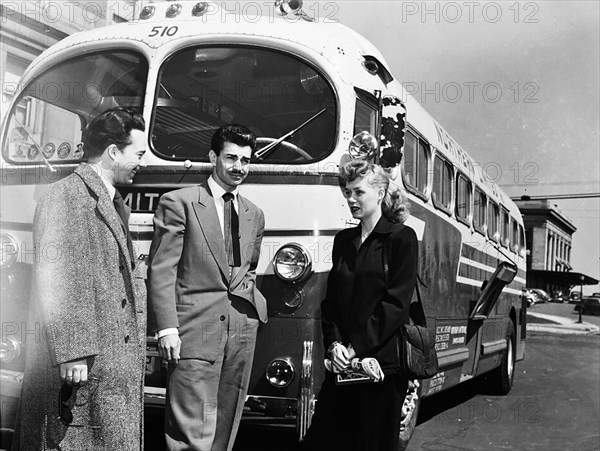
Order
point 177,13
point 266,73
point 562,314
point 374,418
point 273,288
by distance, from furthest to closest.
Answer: point 562,314 → point 177,13 → point 266,73 → point 273,288 → point 374,418

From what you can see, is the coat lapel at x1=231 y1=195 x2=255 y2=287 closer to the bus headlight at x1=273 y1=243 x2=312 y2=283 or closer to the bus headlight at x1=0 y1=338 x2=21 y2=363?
the bus headlight at x1=273 y1=243 x2=312 y2=283

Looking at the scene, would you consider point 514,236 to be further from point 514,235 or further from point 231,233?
point 231,233

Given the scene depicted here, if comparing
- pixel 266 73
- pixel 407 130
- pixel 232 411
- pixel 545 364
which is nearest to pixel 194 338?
pixel 232 411

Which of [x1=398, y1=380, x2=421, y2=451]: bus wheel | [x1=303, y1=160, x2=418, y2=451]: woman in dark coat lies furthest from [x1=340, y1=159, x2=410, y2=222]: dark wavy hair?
[x1=398, y1=380, x2=421, y2=451]: bus wheel

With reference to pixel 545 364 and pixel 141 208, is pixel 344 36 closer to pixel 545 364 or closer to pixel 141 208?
pixel 141 208

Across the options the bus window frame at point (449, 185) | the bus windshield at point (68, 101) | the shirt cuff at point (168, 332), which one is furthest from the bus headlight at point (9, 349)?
the bus window frame at point (449, 185)

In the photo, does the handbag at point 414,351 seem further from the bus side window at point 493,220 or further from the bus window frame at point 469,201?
the bus side window at point 493,220

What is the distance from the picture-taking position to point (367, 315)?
12.6ft

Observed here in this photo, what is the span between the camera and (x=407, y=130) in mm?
6414

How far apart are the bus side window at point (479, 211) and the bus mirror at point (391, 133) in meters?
3.80

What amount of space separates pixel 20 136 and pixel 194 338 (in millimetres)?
2698

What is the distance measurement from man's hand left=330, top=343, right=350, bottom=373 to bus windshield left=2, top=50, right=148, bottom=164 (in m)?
2.47

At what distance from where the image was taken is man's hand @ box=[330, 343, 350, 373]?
149 inches

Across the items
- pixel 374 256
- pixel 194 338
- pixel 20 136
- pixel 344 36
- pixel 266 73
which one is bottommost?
pixel 194 338
